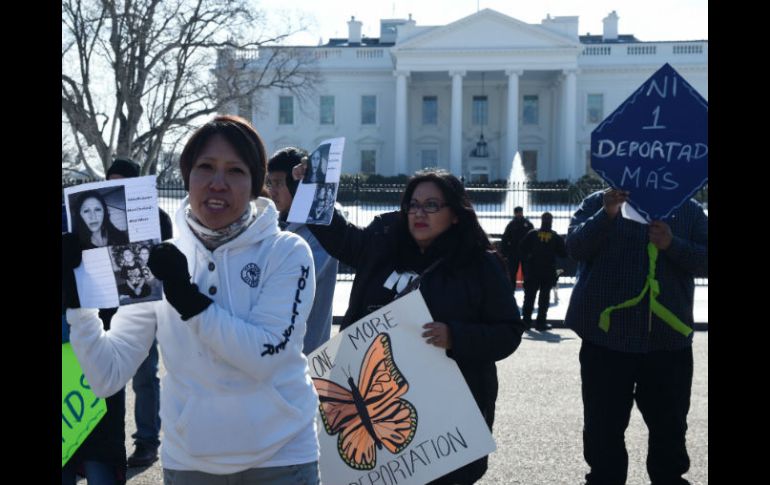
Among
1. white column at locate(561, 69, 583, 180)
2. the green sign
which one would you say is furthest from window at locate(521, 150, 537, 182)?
the green sign

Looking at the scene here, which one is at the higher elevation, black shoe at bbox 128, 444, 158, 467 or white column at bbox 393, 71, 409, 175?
white column at bbox 393, 71, 409, 175

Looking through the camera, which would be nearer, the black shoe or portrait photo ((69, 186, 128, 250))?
portrait photo ((69, 186, 128, 250))

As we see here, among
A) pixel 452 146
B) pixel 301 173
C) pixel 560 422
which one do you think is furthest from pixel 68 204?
pixel 452 146

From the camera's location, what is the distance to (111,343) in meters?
2.39

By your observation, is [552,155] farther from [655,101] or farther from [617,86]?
[655,101]

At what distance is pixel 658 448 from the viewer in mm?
4246

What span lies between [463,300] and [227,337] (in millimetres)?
1387

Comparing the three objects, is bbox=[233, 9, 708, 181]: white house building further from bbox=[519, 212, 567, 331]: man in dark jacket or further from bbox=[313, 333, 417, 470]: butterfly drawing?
bbox=[313, 333, 417, 470]: butterfly drawing

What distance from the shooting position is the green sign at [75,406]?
2.93m

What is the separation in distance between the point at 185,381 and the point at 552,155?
5683cm

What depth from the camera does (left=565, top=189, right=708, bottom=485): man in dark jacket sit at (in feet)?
13.7

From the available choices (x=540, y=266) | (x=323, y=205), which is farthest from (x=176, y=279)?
(x=540, y=266)

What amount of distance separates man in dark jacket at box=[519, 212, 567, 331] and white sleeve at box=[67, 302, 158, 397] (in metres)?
10.0

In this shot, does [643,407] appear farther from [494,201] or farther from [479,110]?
[479,110]
